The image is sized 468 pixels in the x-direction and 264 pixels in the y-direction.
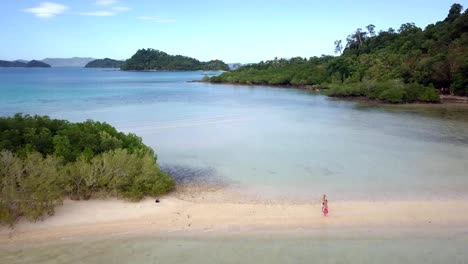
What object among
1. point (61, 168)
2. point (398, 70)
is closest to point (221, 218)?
point (61, 168)

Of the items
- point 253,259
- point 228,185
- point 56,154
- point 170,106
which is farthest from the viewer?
point 170,106

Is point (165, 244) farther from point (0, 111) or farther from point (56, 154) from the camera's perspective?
point (0, 111)

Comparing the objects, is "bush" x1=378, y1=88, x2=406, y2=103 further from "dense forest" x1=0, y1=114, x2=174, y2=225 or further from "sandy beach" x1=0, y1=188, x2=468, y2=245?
"dense forest" x1=0, y1=114, x2=174, y2=225

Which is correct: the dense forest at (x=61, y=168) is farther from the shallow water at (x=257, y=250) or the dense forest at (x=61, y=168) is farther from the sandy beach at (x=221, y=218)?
the shallow water at (x=257, y=250)

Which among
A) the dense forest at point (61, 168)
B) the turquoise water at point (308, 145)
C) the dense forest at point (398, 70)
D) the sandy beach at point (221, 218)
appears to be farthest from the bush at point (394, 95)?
the dense forest at point (61, 168)

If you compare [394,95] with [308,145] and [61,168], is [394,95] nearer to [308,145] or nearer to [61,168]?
[308,145]

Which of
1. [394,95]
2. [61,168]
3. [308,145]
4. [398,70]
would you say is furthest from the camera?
[398,70]

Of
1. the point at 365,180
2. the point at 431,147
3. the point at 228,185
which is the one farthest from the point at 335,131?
the point at 228,185
